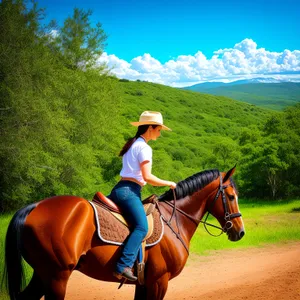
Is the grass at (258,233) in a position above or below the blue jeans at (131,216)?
below

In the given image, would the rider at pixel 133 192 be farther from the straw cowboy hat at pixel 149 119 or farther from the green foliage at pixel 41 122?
the green foliage at pixel 41 122

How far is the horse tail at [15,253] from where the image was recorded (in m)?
4.24

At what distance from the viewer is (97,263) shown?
4.45 meters

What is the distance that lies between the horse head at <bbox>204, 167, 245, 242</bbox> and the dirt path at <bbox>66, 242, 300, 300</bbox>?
11.5 feet

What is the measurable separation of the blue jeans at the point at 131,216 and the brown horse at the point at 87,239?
18cm

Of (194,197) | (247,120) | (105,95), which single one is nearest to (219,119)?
(247,120)

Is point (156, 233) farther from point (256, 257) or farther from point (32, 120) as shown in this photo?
point (32, 120)

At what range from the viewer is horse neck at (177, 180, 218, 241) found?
5.40 metres

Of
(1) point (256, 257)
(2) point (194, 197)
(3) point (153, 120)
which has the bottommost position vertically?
(1) point (256, 257)

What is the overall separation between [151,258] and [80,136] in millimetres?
Result: 20962

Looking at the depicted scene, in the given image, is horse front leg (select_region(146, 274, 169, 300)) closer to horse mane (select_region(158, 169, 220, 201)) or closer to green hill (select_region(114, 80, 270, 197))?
horse mane (select_region(158, 169, 220, 201))

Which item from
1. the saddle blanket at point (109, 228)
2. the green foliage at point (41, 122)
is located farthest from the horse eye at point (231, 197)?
the green foliage at point (41, 122)

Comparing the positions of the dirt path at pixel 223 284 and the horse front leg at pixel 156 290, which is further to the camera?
the dirt path at pixel 223 284

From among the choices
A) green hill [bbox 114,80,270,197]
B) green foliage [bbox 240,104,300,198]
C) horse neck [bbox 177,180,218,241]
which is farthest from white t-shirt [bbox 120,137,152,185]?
green hill [bbox 114,80,270,197]
